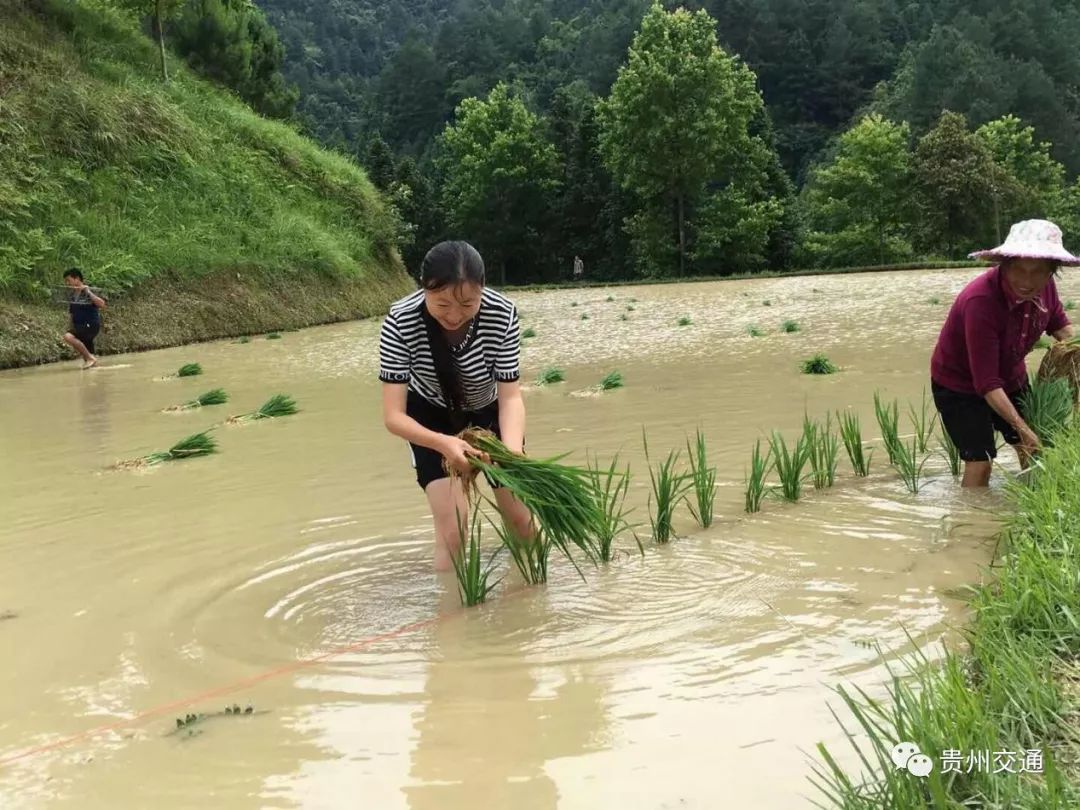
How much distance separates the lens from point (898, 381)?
25.7 ft

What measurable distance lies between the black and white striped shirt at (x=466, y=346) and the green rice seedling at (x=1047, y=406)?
2288mm

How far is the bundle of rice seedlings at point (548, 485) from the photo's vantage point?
3168 millimetres

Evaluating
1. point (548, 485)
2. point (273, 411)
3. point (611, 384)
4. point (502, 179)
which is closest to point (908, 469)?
point (548, 485)

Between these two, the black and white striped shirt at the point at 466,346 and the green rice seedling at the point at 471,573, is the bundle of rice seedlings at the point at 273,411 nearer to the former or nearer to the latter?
the black and white striped shirt at the point at 466,346

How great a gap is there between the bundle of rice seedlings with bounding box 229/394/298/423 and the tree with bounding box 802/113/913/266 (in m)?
35.7

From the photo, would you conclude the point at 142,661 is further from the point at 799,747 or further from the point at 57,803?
the point at 799,747

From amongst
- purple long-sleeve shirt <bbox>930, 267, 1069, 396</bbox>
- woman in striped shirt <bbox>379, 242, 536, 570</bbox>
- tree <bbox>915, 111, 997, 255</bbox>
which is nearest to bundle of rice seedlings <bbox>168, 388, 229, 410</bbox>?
woman in striped shirt <bbox>379, 242, 536, 570</bbox>

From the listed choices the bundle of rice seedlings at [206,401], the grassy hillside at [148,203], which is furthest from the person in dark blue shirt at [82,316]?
the bundle of rice seedlings at [206,401]

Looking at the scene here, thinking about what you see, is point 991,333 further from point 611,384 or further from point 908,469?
point 611,384

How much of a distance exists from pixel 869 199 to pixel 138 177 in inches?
1229

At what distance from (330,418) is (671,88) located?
33692mm

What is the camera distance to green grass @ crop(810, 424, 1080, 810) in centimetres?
161

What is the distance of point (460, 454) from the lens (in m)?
3.12

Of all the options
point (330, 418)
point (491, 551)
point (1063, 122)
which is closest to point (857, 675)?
point (491, 551)
